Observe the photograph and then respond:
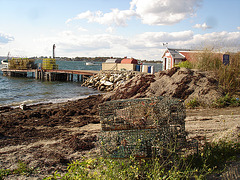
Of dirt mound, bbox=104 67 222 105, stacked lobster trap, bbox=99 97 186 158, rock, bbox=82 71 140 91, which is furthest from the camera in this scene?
rock, bbox=82 71 140 91

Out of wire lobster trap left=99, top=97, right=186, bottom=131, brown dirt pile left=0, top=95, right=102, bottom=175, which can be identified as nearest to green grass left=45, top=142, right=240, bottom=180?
wire lobster trap left=99, top=97, right=186, bottom=131

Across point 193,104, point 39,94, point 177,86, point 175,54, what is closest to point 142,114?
point 193,104

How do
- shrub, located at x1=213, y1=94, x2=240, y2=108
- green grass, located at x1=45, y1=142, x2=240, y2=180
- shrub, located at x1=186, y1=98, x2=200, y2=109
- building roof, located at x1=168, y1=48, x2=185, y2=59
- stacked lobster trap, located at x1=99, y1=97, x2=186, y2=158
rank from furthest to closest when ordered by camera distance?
1. building roof, located at x1=168, y1=48, x2=185, y2=59
2. shrub, located at x1=186, y1=98, x2=200, y2=109
3. shrub, located at x1=213, y1=94, x2=240, y2=108
4. stacked lobster trap, located at x1=99, y1=97, x2=186, y2=158
5. green grass, located at x1=45, y1=142, x2=240, y2=180

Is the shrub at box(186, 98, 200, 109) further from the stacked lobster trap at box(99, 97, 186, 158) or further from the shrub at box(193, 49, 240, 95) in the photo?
the stacked lobster trap at box(99, 97, 186, 158)

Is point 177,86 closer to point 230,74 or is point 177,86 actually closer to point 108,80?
point 230,74

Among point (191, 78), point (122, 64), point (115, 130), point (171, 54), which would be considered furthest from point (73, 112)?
point (122, 64)

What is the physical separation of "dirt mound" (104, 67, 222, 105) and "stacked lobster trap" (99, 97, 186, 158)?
7017mm

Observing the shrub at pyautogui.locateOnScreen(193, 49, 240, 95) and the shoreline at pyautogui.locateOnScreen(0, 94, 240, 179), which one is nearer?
the shoreline at pyautogui.locateOnScreen(0, 94, 240, 179)

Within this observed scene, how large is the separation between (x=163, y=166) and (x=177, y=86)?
920 cm

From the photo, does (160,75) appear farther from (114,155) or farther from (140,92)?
(114,155)

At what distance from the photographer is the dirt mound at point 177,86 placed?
38.5ft

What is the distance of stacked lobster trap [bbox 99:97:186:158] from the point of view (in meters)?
4.29

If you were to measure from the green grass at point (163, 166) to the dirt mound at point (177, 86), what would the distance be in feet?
22.8

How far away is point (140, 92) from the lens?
45.9ft
